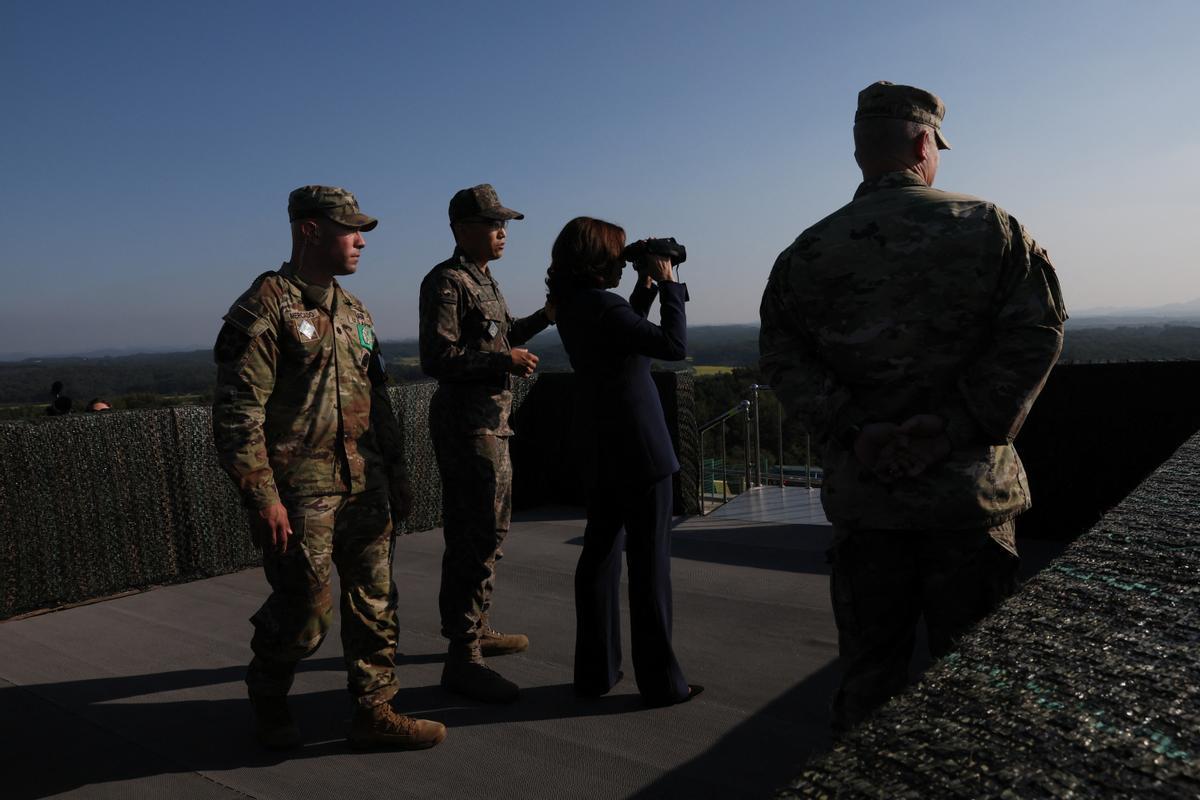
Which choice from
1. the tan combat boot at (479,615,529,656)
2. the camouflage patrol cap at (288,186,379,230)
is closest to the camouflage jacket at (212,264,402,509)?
the camouflage patrol cap at (288,186,379,230)

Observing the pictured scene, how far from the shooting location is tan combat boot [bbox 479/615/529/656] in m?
4.17

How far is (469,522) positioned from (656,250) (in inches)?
53.5

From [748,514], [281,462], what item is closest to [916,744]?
[281,462]

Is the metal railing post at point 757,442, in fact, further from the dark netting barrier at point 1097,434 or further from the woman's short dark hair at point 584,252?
the woman's short dark hair at point 584,252

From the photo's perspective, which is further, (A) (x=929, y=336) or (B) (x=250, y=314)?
(B) (x=250, y=314)

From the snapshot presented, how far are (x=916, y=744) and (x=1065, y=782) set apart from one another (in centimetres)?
11

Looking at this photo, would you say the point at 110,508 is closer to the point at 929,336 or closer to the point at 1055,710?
the point at 929,336

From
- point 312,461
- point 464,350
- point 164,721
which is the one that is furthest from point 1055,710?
point 164,721

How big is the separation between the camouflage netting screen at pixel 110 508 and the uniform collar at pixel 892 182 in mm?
5009

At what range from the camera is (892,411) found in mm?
2100

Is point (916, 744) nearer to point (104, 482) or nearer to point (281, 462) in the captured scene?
point (281, 462)

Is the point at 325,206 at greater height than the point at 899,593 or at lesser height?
greater

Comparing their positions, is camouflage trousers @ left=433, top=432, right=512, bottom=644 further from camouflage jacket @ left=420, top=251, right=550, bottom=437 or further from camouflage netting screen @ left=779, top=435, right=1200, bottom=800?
camouflage netting screen @ left=779, top=435, right=1200, bottom=800

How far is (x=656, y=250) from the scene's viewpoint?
3418 millimetres
